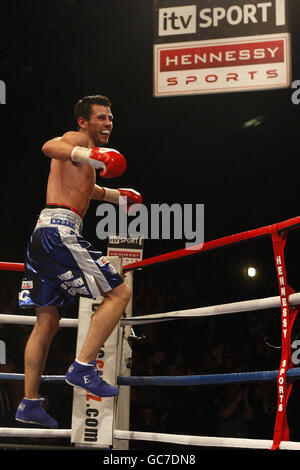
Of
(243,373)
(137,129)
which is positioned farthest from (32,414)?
(137,129)

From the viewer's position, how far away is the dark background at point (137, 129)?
4750 mm

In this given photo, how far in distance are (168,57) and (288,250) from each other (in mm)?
3872

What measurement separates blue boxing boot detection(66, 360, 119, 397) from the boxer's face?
0.84 metres

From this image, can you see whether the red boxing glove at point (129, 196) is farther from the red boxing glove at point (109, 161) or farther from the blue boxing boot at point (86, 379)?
the blue boxing boot at point (86, 379)

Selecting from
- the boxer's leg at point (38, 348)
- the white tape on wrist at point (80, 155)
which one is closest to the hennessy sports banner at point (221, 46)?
the white tape on wrist at point (80, 155)

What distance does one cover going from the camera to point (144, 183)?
631 centimetres

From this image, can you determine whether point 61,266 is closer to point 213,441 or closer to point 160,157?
point 213,441

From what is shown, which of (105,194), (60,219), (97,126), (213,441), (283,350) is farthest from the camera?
(105,194)

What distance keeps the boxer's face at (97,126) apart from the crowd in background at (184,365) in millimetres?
2006

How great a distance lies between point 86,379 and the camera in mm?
1938

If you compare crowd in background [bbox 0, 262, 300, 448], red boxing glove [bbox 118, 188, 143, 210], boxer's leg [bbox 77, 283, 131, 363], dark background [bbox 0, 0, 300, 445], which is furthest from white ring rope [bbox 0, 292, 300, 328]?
dark background [bbox 0, 0, 300, 445]

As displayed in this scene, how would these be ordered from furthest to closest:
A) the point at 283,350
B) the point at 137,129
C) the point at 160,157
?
the point at 160,157
the point at 137,129
the point at 283,350

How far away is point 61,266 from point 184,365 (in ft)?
9.82

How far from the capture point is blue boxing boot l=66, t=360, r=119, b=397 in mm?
1934
